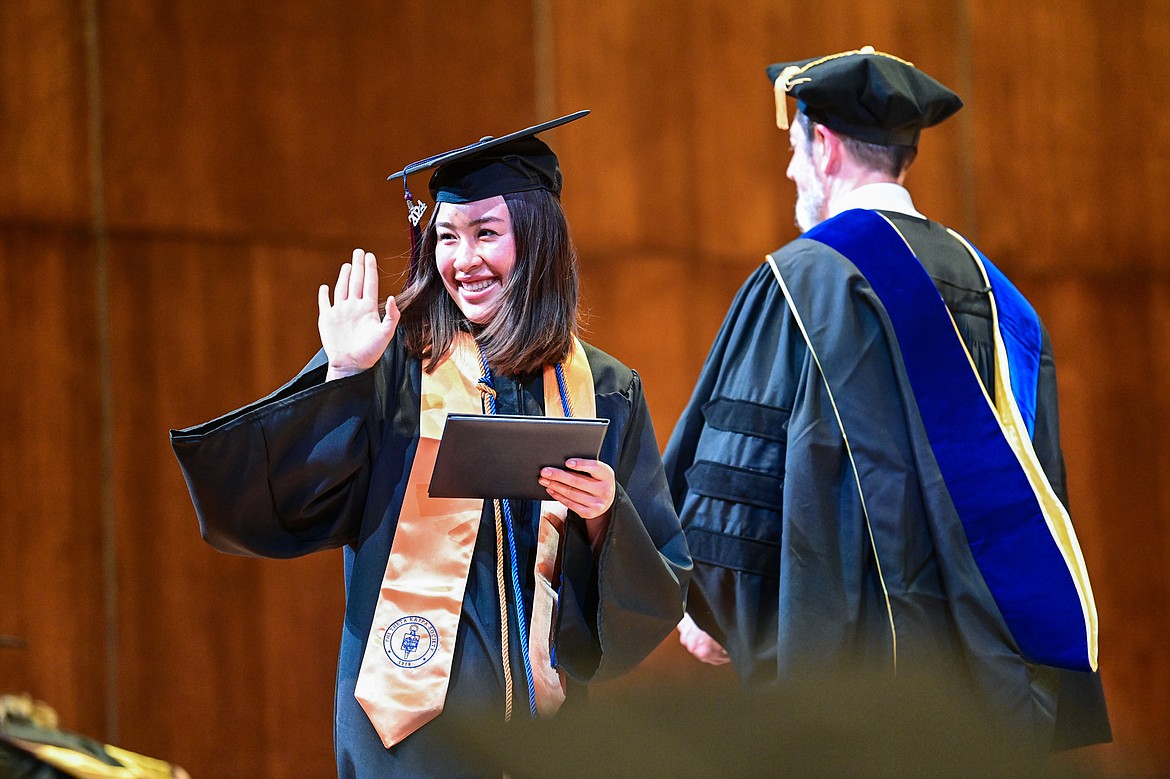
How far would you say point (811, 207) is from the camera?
3.46 metres

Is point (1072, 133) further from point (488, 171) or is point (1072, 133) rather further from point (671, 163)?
point (488, 171)

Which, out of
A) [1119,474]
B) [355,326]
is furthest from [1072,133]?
[355,326]

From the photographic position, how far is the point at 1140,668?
5980 millimetres

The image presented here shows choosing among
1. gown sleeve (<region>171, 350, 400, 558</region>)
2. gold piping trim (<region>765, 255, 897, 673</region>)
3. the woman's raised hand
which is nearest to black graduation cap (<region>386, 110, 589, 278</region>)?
the woman's raised hand

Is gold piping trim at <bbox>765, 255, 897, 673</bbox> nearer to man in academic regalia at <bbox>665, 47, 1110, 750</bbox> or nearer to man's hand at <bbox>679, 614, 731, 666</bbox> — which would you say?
man in academic regalia at <bbox>665, 47, 1110, 750</bbox>

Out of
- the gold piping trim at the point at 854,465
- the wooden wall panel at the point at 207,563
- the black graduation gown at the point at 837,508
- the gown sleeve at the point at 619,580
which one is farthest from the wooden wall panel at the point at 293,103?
the gown sleeve at the point at 619,580

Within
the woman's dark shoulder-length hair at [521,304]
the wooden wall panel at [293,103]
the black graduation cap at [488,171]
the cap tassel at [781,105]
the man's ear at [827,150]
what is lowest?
the woman's dark shoulder-length hair at [521,304]

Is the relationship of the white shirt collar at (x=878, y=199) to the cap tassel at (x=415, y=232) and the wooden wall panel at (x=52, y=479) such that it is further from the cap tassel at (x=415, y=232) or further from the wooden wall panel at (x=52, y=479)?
the wooden wall panel at (x=52, y=479)

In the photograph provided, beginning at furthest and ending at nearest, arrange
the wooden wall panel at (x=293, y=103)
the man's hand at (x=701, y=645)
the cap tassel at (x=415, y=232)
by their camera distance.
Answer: the wooden wall panel at (x=293, y=103) → the man's hand at (x=701, y=645) → the cap tassel at (x=415, y=232)

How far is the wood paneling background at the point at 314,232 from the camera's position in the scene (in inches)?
172

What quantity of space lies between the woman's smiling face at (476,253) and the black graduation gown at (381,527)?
14cm

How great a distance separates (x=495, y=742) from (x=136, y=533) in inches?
156

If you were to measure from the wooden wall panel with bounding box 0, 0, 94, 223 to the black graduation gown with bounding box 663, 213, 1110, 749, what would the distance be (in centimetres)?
237

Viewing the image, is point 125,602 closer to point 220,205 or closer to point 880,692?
point 220,205
